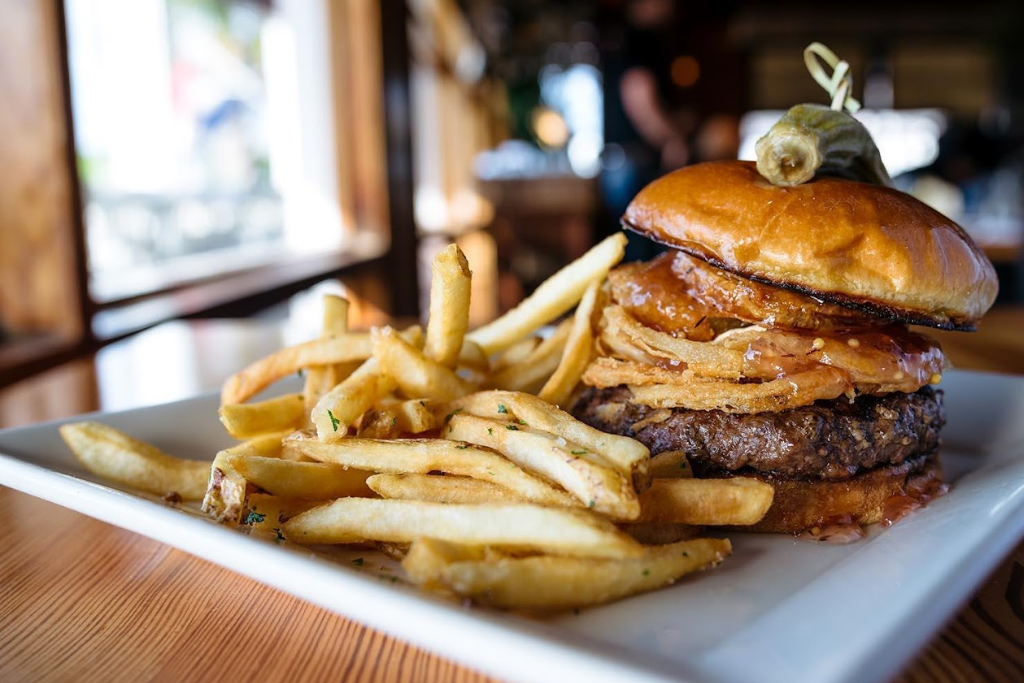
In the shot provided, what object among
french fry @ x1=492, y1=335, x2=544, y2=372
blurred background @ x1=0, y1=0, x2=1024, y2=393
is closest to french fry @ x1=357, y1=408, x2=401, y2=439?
french fry @ x1=492, y1=335, x2=544, y2=372

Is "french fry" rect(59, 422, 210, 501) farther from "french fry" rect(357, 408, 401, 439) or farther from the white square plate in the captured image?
"french fry" rect(357, 408, 401, 439)

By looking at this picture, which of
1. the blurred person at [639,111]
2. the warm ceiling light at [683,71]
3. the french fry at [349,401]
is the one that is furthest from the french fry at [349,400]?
the warm ceiling light at [683,71]

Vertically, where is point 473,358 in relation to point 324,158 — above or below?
below

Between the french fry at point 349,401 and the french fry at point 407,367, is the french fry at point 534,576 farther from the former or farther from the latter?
the french fry at point 407,367

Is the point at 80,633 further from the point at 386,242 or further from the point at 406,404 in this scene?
the point at 386,242

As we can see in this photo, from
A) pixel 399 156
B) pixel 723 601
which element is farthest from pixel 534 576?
pixel 399 156

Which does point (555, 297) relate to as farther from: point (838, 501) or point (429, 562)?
point (429, 562)
